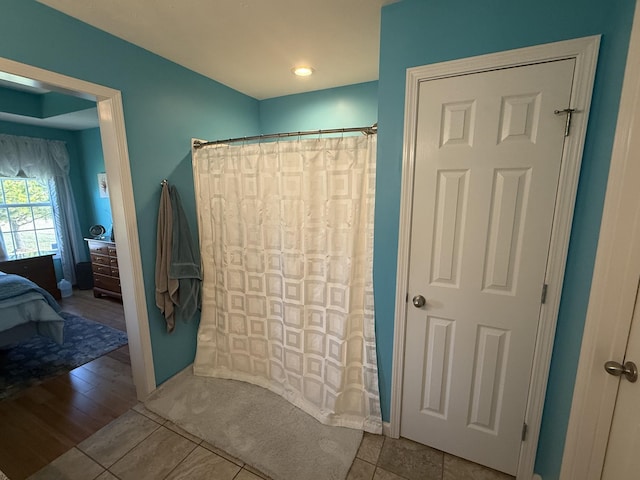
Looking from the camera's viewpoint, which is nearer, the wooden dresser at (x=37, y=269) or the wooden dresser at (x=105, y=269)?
the wooden dresser at (x=37, y=269)

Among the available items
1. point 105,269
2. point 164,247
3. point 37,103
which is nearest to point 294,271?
point 164,247

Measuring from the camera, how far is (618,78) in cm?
98

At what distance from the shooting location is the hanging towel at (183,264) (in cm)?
203

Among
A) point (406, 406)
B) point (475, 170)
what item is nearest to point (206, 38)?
point (475, 170)

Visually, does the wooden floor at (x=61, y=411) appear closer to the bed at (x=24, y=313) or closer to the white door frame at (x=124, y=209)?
the white door frame at (x=124, y=209)

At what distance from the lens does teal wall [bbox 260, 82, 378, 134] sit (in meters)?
2.49

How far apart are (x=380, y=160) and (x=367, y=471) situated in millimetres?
1693

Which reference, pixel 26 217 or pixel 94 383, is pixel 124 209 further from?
pixel 26 217

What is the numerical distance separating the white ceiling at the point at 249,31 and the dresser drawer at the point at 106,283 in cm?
308

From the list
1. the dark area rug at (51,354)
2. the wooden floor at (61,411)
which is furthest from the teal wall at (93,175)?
the wooden floor at (61,411)

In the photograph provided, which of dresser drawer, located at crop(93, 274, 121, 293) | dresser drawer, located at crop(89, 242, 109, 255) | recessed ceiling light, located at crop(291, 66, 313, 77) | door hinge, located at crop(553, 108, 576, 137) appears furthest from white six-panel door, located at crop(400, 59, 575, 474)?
dresser drawer, located at crop(89, 242, 109, 255)

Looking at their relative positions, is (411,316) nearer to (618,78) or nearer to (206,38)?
(618,78)

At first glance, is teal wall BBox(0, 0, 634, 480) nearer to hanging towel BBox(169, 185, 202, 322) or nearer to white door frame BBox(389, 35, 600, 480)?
white door frame BBox(389, 35, 600, 480)

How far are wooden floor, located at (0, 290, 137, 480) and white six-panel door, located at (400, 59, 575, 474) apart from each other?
6.83 feet
